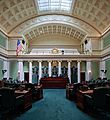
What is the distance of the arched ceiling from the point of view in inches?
1026

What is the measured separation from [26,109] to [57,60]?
24.5m

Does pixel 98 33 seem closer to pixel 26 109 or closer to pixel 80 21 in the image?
pixel 80 21

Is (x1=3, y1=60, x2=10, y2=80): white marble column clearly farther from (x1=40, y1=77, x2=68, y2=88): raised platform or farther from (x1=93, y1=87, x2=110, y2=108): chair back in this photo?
(x1=93, y1=87, x2=110, y2=108): chair back

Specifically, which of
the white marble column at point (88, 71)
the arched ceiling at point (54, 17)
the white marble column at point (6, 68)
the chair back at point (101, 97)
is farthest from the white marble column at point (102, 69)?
the chair back at point (101, 97)

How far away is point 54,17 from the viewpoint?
32531 mm

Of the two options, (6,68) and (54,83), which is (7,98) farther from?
(6,68)

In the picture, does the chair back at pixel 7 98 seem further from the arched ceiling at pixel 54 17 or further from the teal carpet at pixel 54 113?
the arched ceiling at pixel 54 17

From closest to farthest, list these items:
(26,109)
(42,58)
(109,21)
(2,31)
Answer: (26,109) → (109,21) → (2,31) → (42,58)

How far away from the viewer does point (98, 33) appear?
32.3m

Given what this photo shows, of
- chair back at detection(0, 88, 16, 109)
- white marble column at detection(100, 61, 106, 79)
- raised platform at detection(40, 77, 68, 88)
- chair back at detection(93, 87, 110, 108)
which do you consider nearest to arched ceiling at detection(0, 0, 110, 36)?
white marble column at detection(100, 61, 106, 79)

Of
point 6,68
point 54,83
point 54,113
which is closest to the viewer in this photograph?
point 54,113

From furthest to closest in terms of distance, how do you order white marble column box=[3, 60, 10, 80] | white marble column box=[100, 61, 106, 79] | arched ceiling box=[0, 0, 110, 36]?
white marble column box=[3, 60, 10, 80]
white marble column box=[100, 61, 106, 79]
arched ceiling box=[0, 0, 110, 36]

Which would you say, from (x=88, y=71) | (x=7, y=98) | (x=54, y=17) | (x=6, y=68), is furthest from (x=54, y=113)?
(x=54, y=17)

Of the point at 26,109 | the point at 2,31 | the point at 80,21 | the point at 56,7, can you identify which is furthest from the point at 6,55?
the point at 26,109
